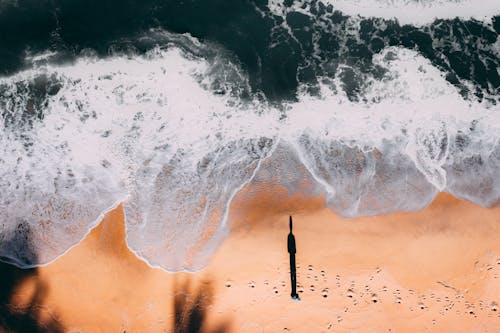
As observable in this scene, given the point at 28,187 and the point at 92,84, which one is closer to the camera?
the point at 28,187

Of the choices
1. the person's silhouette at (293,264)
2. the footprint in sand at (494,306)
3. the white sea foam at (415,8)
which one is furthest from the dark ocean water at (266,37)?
the footprint in sand at (494,306)

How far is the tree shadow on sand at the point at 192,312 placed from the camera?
7734mm

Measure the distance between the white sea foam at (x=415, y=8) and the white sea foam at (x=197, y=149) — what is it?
1.46m

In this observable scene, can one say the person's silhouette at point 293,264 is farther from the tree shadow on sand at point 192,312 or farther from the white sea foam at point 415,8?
the white sea foam at point 415,8

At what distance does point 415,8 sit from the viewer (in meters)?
10.4

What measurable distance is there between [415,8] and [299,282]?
7.90 meters

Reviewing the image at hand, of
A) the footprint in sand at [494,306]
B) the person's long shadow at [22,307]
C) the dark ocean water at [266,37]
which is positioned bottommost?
the footprint in sand at [494,306]

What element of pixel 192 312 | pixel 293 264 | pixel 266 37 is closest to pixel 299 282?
pixel 293 264

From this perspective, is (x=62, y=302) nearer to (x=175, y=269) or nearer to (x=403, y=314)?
(x=175, y=269)

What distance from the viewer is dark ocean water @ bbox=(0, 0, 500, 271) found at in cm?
840

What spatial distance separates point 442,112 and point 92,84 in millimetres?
8580

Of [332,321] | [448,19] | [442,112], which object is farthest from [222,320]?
[448,19]

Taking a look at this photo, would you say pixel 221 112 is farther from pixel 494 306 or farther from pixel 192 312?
pixel 494 306

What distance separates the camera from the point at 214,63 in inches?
381
